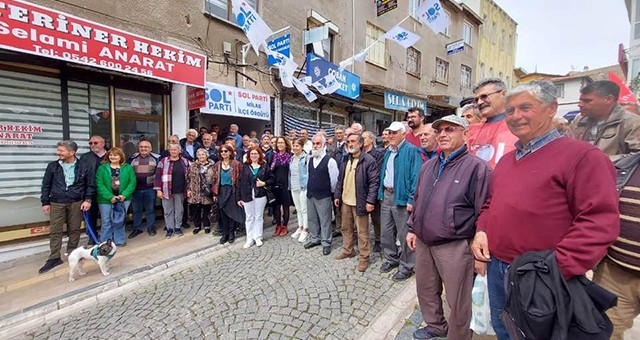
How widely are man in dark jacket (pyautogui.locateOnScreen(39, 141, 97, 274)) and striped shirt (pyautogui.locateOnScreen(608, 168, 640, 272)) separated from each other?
21.0 ft

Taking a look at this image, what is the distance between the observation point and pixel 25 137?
15.9 ft

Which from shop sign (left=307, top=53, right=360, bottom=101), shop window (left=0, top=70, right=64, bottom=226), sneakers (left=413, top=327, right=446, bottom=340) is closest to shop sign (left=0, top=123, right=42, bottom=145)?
shop window (left=0, top=70, right=64, bottom=226)

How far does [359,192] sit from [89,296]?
3820 mm

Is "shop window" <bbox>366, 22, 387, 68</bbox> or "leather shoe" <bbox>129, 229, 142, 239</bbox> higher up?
"shop window" <bbox>366, 22, 387, 68</bbox>

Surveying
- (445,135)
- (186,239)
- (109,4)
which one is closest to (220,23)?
(109,4)

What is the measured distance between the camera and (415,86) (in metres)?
15.1

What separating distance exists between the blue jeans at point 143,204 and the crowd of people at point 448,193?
0.02 m

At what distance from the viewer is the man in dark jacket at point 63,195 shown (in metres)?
4.37

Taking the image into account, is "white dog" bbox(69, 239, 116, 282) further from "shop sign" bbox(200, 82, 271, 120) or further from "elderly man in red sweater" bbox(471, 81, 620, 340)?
"elderly man in red sweater" bbox(471, 81, 620, 340)

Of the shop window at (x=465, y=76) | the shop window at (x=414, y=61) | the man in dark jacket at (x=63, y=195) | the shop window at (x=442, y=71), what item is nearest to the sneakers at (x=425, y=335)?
the man in dark jacket at (x=63, y=195)

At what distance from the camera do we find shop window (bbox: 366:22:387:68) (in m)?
12.5

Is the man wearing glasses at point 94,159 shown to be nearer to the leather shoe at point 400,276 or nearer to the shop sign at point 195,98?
the shop sign at point 195,98

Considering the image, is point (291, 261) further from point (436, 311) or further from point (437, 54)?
point (437, 54)

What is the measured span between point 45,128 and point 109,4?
8.95ft
